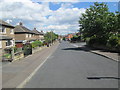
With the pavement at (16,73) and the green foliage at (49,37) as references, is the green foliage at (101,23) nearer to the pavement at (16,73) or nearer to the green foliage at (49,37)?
the pavement at (16,73)

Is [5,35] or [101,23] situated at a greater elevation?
[101,23]

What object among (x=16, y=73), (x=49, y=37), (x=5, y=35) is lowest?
(x=16, y=73)

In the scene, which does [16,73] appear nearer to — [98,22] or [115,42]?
[115,42]

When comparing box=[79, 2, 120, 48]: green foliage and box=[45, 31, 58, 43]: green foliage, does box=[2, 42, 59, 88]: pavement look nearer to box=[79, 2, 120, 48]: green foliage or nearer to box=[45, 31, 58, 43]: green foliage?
box=[79, 2, 120, 48]: green foliage

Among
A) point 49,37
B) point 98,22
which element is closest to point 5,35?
point 98,22

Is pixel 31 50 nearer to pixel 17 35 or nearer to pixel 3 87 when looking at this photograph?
pixel 3 87

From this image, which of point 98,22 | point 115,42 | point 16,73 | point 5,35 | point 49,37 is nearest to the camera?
point 16,73

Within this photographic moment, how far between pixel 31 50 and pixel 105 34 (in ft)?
44.4

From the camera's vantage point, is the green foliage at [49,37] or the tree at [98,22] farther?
the green foliage at [49,37]

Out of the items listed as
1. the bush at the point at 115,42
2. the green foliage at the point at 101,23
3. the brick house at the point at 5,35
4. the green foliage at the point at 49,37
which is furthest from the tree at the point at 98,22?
the green foliage at the point at 49,37

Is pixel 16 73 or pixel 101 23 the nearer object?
pixel 16 73

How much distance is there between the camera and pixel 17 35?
42.5m

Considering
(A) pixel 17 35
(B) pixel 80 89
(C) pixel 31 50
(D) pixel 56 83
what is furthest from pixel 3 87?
(A) pixel 17 35

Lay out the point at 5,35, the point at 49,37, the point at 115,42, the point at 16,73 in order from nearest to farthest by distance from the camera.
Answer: the point at 16,73 < the point at 115,42 < the point at 5,35 < the point at 49,37
